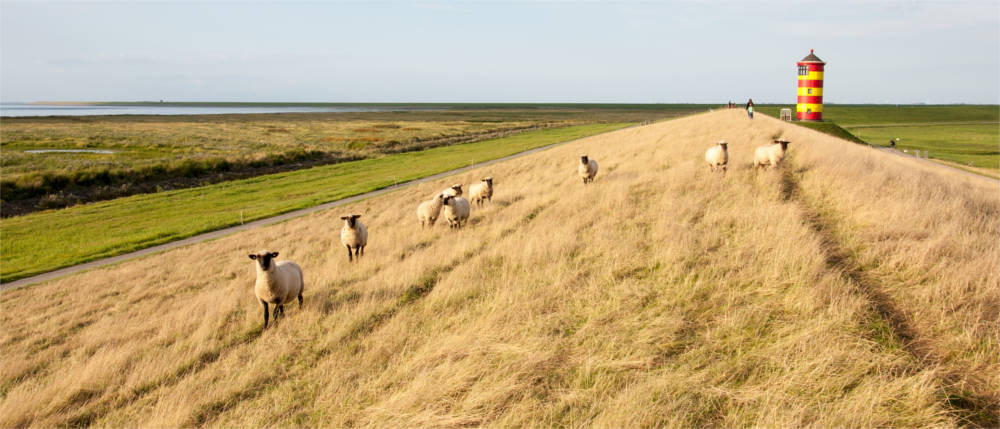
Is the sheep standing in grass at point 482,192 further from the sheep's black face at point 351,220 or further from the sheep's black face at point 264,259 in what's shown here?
the sheep's black face at point 264,259

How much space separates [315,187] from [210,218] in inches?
459

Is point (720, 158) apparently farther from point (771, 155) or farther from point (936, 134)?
point (936, 134)

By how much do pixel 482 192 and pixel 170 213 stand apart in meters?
24.7

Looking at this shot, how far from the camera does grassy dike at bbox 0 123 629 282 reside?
24844 millimetres

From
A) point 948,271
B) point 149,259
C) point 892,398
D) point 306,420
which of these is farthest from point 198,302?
point 948,271

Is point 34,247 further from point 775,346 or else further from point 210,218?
point 775,346

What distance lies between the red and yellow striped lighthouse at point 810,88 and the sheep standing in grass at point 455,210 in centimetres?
4312

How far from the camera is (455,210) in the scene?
57.5 feet

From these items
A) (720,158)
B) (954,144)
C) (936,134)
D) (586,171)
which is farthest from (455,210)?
(936,134)

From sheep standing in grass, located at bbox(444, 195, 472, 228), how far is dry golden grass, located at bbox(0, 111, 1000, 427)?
319 centimetres

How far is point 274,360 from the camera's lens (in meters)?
7.91

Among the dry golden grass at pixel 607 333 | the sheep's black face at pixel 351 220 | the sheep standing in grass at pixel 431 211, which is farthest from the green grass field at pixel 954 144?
the sheep's black face at pixel 351 220

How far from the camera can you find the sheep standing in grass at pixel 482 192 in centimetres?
2195

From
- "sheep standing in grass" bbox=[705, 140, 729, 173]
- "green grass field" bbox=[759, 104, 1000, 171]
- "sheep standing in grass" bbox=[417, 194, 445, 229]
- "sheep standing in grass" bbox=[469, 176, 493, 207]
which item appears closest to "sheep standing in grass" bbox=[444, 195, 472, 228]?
"sheep standing in grass" bbox=[417, 194, 445, 229]
